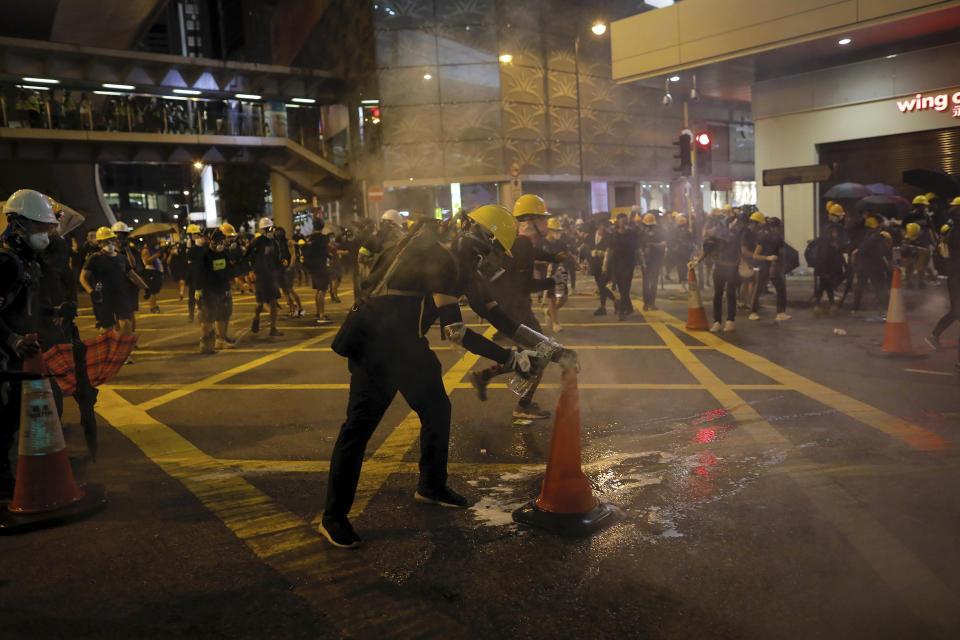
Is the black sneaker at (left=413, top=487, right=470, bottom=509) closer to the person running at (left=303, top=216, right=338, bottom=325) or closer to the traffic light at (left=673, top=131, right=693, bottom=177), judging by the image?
the person running at (left=303, top=216, right=338, bottom=325)

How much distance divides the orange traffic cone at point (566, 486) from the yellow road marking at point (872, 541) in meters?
1.19

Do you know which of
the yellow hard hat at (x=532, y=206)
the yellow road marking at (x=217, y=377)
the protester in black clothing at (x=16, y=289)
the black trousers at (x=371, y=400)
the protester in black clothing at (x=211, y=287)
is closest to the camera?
the black trousers at (x=371, y=400)

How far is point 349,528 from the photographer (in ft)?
12.8

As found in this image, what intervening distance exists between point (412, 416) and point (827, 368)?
452cm

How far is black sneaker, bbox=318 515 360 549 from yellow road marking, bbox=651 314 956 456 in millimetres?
3804

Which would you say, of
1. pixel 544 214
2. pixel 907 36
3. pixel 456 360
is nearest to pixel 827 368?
pixel 544 214

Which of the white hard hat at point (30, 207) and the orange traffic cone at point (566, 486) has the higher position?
the white hard hat at point (30, 207)

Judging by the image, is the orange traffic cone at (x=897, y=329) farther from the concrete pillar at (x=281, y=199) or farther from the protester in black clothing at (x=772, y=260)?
the concrete pillar at (x=281, y=199)

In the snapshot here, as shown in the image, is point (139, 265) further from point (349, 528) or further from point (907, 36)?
point (907, 36)

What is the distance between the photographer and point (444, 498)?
14.6 ft

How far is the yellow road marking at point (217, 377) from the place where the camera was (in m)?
7.90

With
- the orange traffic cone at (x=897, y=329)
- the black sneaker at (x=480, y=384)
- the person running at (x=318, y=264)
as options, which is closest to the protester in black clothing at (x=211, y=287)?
the person running at (x=318, y=264)

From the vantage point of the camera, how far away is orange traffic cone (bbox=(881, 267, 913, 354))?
8.59 m

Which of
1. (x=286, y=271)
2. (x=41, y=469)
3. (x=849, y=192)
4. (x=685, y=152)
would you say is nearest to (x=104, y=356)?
Answer: (x=41, y=469)
